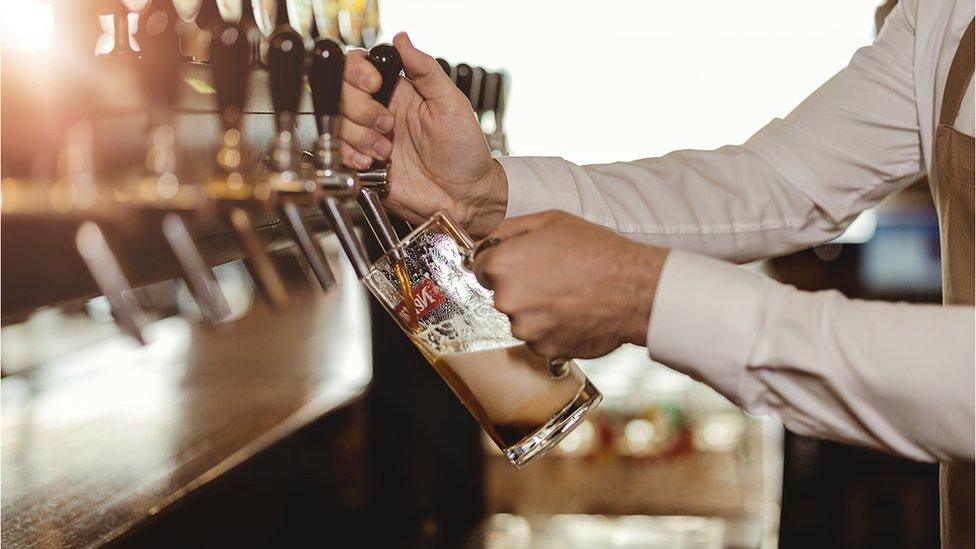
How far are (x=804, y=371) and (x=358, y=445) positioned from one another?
160 cm

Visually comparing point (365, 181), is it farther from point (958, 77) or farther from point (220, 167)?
point (958, 77)

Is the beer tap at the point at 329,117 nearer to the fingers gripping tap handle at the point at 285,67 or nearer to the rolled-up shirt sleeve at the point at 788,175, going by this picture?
the fingers gripping tap handle at the point at 285,67

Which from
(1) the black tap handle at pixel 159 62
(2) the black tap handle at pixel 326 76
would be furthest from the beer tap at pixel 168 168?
(2) the black tap handle at pixel 326 76

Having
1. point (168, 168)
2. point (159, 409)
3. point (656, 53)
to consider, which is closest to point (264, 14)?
point (168, 168)

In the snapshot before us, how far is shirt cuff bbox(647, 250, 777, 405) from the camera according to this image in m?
0.89

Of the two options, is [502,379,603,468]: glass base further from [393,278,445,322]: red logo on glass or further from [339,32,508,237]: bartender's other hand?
[339,32,508,237]: bartender's other hand

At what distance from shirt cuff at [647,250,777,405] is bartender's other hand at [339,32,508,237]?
36cm

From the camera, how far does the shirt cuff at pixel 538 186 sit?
1.31 meters

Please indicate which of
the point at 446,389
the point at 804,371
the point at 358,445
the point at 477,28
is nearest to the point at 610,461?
the point at 446,389

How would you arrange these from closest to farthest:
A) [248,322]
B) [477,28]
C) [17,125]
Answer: [17,125] < [248,322] < [477,28]

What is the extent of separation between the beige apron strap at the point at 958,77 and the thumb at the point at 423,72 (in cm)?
64

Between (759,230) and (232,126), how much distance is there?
0.84 metres

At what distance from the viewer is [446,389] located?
241cm

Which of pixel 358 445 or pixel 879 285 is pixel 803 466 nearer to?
pixel 879 285
